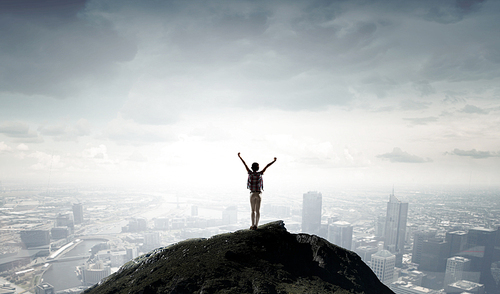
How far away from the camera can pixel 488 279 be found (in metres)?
58.3

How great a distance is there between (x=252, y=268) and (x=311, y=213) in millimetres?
90704

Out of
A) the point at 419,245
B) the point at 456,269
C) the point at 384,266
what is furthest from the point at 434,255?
the point at 384,266

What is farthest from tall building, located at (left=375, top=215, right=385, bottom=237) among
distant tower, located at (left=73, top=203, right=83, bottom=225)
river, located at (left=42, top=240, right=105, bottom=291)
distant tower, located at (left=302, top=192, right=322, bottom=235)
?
distant tower, located at (left=73, top=203, right=83, bottom=225)

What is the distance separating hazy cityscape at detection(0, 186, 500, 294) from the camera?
49062 millimetres

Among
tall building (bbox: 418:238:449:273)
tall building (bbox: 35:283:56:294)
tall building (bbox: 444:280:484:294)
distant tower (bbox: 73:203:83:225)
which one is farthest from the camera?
distant tower (bbox: 73:203:83:225)

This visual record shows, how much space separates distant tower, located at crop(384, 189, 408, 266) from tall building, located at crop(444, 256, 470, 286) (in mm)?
17195

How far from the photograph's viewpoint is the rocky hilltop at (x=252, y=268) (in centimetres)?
645

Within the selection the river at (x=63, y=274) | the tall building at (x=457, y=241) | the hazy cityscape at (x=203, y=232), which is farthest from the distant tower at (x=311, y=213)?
the river at (x=63, y=274)

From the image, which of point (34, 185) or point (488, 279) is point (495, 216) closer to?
point (488, 279)

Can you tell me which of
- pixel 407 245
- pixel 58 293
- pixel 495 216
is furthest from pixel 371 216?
pixel 58 293

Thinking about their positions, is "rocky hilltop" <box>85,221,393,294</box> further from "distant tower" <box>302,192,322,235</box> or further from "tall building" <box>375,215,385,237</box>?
"tall building" <box>375,215,385,237</box>

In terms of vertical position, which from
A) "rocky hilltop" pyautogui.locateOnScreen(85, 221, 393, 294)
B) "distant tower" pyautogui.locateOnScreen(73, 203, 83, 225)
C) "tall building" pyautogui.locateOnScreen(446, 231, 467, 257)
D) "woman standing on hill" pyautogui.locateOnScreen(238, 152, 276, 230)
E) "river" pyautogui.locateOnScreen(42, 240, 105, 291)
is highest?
"woman standing on hill" pyautogui.locateOnScreen(238, 152, 276, 230)

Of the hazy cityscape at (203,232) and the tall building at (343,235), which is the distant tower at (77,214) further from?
the tall building at (343,235)

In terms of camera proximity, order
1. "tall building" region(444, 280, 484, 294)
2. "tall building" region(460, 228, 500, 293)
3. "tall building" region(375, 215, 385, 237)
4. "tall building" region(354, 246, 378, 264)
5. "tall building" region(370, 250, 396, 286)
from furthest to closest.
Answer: "tall building" region(375, 215, 385, 237) < "tall building" region(354, 246, 378, 264) < "tall building" region(460, 228, 500, 293) < "tall building" region(444, 280, 484, 294) < "tall building" region(370, 250, 396, 286)
